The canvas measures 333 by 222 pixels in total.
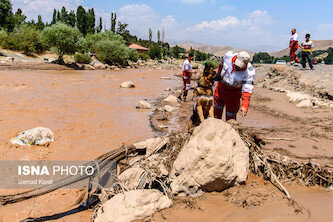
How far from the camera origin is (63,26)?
2478cm

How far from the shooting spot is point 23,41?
92.2 ft

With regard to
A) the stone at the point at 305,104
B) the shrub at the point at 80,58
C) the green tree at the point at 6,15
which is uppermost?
the green tree at the point at 6,15

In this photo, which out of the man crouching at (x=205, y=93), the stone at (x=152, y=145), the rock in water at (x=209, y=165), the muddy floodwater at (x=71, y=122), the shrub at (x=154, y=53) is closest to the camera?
the rock in water at (x=209, y=165)

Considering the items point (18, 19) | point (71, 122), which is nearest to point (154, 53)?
point (18, 19)

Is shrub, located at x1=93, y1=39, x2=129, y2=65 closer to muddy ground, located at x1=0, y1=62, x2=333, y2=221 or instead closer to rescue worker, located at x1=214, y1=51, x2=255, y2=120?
muddy ground, located at x1=0, y1=62, x2=333, y2=221

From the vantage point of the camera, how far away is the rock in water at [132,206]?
2.38 meters

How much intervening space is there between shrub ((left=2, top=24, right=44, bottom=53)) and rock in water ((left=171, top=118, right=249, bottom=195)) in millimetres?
30732

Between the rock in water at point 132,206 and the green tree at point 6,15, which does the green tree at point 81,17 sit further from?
the rock in water at point 132,206

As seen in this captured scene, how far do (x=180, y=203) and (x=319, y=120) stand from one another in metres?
5.98

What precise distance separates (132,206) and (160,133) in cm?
333

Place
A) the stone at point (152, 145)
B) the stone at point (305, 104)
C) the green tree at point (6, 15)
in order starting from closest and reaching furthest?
the stone at point (152, 145) → the stone at point (305, 104) → the green tree at point (6, 15)

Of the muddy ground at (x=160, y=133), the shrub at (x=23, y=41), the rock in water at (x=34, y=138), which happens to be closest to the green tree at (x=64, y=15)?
the shrub at (x=23, y=41)

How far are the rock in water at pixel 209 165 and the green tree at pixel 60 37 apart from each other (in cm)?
2600

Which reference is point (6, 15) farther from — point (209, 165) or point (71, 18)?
point (209, 165)
